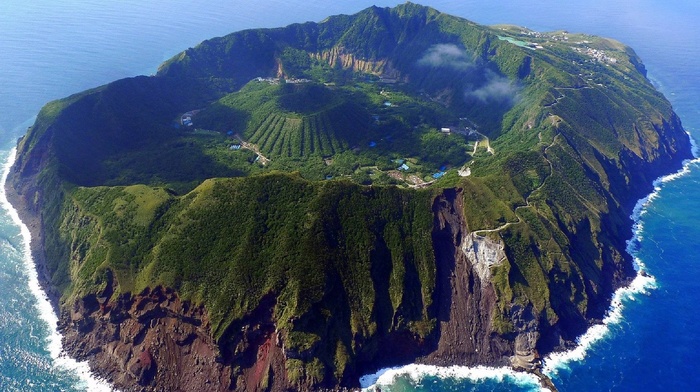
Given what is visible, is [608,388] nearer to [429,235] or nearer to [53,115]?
[429,235]

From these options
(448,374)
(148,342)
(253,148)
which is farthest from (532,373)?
(253,148)

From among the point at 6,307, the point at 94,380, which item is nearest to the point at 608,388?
the point at 94,380

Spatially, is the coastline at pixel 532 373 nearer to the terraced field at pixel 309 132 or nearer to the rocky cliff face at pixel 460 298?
the rocky cliff face at pixel 460 298

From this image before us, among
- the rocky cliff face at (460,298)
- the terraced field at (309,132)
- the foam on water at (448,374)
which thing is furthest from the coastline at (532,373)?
the terraced field at (309,132)

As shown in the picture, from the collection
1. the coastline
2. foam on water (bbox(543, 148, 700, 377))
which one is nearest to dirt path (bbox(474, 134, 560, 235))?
the coastline

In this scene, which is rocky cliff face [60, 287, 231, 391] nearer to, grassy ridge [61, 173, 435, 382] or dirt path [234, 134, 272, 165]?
grassy ridge [61, 173, 435, 382]

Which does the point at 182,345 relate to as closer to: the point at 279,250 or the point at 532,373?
the point at 279,250

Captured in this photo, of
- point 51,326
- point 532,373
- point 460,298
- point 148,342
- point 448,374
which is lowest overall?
point 532,373
